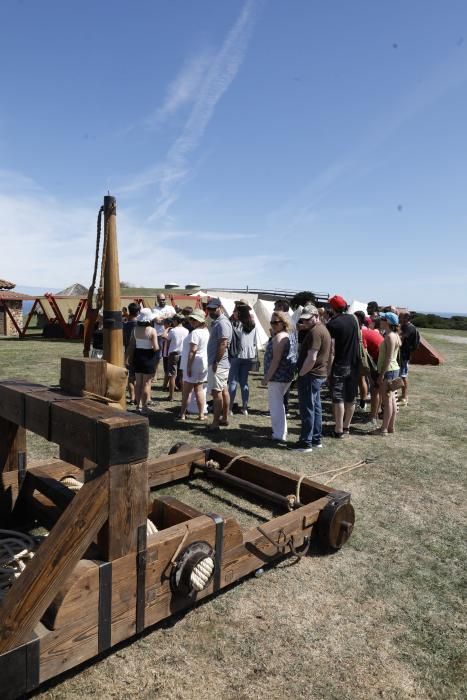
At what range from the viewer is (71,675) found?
2.26 metres

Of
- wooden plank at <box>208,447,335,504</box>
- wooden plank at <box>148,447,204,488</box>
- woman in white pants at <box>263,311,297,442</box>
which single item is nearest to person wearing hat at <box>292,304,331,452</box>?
woman in white pants at <box>263,311,297,442</box>

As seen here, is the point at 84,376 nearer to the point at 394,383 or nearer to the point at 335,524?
the point at 335,524

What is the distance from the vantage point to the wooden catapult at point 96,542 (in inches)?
77.1

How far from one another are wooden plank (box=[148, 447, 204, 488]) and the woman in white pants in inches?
70.8

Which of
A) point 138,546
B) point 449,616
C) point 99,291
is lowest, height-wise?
point 449,616

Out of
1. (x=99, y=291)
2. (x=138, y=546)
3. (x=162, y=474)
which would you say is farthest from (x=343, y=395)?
(x=138, y=546)

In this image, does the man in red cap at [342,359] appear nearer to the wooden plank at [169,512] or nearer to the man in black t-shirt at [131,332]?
the man in black t-shirt at [131,332]

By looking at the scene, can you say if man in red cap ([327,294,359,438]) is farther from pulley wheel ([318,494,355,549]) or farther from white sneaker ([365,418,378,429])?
pulley wheel ([318,494,355,549])

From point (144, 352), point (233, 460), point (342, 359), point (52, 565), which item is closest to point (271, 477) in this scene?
point (233, 460)

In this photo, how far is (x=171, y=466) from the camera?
4355 mm

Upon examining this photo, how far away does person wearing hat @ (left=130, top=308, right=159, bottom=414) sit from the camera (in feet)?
23.2

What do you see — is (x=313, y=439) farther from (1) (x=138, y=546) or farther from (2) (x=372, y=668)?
(1) (x=138, y=546)

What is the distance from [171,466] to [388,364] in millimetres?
3489

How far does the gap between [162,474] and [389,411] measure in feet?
12.4
